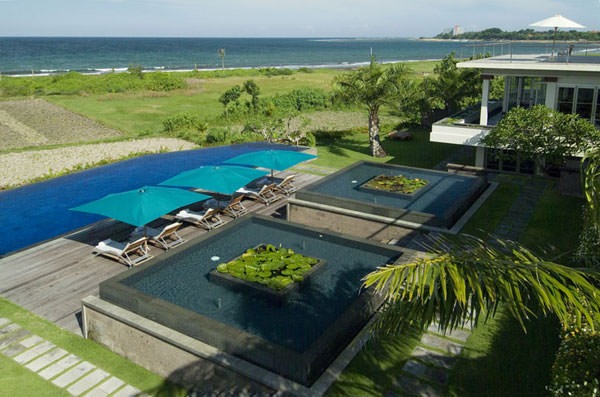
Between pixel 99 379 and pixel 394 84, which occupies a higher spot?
pixel 394 84

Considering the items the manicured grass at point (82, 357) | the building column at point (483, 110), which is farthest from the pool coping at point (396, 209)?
the manicured grass at point (82, 357)

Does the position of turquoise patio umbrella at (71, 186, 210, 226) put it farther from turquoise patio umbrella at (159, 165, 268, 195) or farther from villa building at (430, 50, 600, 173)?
villa building at (430, 50, 600, 173)

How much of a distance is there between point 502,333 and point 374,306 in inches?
105

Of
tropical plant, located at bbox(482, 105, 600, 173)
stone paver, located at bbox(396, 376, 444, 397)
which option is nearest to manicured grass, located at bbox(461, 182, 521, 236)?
tropical plant, located at bbox(482, 105, 600, 173)

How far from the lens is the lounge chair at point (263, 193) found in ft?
62.8

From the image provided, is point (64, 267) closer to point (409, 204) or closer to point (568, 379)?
A: point (409, 204)

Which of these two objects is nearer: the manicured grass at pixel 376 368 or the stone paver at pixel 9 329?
the manicured grass at pixel 376 368

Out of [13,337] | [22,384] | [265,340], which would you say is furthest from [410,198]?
[22,384]

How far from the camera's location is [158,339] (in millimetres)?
9031

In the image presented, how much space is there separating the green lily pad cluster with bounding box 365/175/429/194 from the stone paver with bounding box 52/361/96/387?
1209 centimetres

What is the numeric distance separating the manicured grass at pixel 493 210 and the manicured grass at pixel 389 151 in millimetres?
5792

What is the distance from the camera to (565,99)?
854 inches

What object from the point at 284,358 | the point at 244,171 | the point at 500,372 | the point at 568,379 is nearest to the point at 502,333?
the point at 500,372

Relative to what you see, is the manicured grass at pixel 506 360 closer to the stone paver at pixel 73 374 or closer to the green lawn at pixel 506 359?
the green lawn at pixel 506 359
